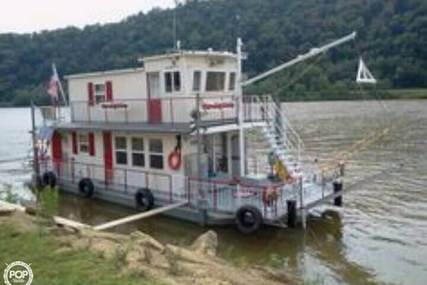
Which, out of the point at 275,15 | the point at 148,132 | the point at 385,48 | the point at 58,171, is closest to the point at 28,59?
the point at 275,15

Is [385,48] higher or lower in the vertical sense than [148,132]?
higher

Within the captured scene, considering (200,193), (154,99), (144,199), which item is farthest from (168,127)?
(144,199)

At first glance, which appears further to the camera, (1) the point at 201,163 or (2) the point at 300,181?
(1) the point at 201,163

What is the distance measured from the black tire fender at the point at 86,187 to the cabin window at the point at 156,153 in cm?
316

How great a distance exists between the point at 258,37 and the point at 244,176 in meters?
61.5

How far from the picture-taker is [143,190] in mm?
19641

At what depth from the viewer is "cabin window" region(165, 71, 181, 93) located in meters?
19.5

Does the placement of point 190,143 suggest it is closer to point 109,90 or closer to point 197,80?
point 197,80

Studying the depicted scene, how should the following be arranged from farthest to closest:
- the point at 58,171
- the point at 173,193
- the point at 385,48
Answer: the point at 385,48 → the point at 58,171 → the point at 173,193

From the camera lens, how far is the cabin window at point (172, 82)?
1947 cm

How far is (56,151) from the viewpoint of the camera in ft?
82.5

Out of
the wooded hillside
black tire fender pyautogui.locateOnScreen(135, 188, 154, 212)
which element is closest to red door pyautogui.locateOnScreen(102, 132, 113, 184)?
black tire fender pyautogui.locateOnScreen(135, 188, 154, 212)

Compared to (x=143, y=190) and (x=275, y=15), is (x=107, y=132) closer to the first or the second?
(x=143, y=190)

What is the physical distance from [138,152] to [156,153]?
1.02 metres
